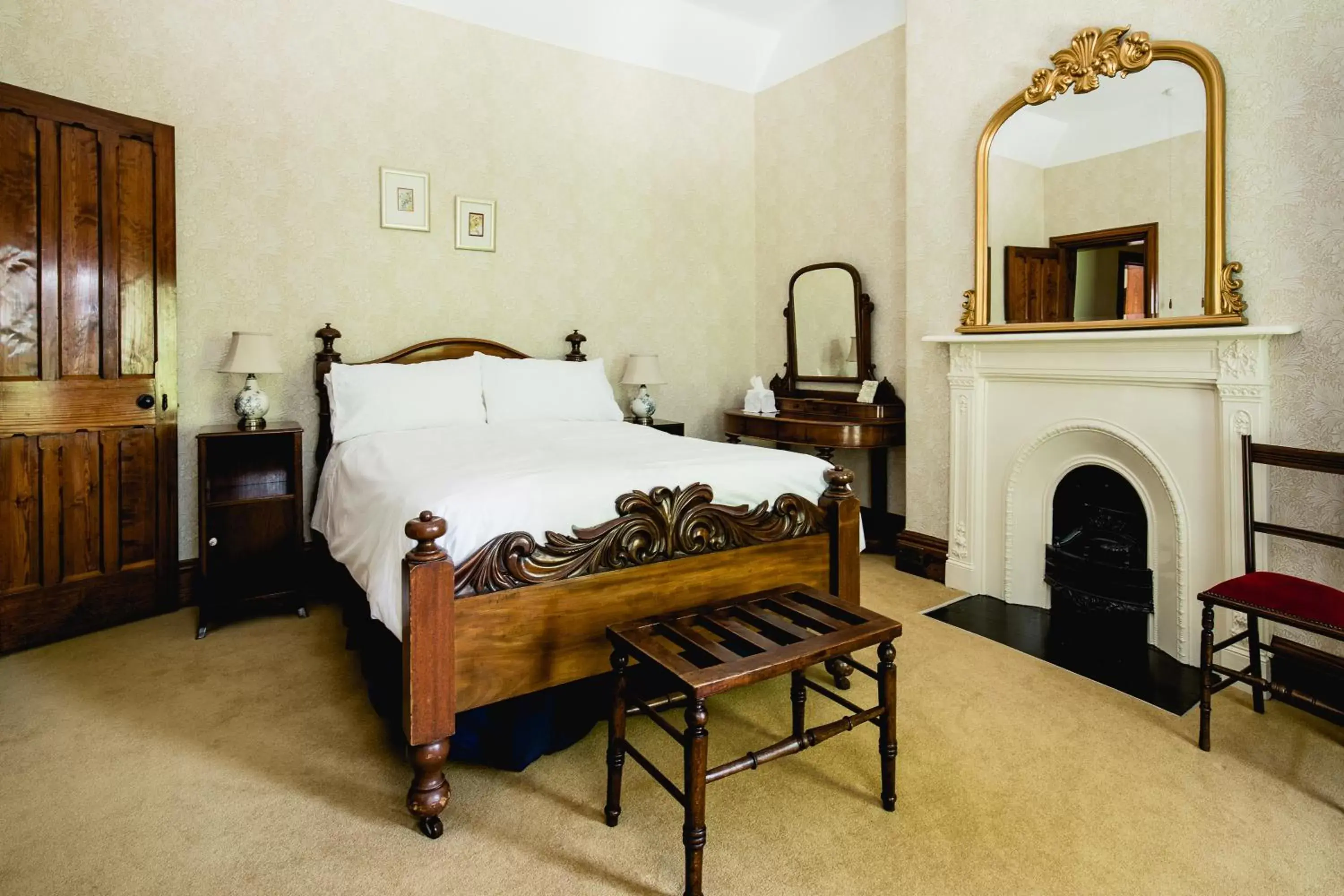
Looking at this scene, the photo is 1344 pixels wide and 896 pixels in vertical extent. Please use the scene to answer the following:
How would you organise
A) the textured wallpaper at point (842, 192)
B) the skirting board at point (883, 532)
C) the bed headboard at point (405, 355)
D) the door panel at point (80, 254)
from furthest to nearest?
the skirting board at point (883, 532)
the textured wallpaper at point (842, 192)
the bed headboard at point (405, 355)
the door panel at point (80, 254)

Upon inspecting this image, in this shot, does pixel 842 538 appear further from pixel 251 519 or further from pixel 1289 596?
pixel 251 519

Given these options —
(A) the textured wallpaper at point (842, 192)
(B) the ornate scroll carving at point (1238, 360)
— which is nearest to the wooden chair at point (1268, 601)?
(B) the ornate scroll carving at point (1238, 360)

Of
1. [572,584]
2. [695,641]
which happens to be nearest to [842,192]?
[572,584]

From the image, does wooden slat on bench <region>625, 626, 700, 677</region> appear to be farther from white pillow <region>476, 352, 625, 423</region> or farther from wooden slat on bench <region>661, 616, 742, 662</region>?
white pillow <region>476, 352, 625, 423</region>

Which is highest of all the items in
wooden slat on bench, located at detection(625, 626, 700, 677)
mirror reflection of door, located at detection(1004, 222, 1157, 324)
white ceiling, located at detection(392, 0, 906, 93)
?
white ceiling, located at detection(392, 0, 906, 93)

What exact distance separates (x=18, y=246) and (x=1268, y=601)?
14.4 feet

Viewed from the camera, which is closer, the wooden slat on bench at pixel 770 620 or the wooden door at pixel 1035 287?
the wooden slat on bench at pixel 770 620

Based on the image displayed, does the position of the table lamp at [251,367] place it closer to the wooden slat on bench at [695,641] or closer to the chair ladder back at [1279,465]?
the wooden slat on bench at [695,641]

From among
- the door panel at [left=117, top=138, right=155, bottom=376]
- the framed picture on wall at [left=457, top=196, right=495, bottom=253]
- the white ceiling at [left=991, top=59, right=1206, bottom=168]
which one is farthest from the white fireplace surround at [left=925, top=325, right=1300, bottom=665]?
the door panel at [left=117, top=138, right=155, bottom=376]

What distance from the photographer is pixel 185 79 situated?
3.34 meters

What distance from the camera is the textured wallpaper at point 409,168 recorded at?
335cm

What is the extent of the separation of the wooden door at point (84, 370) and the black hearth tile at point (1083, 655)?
3.53m

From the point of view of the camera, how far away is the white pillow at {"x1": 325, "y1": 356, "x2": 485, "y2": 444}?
333 centimetres

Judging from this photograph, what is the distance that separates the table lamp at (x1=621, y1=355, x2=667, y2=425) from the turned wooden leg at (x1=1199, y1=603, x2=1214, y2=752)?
9.67ft
